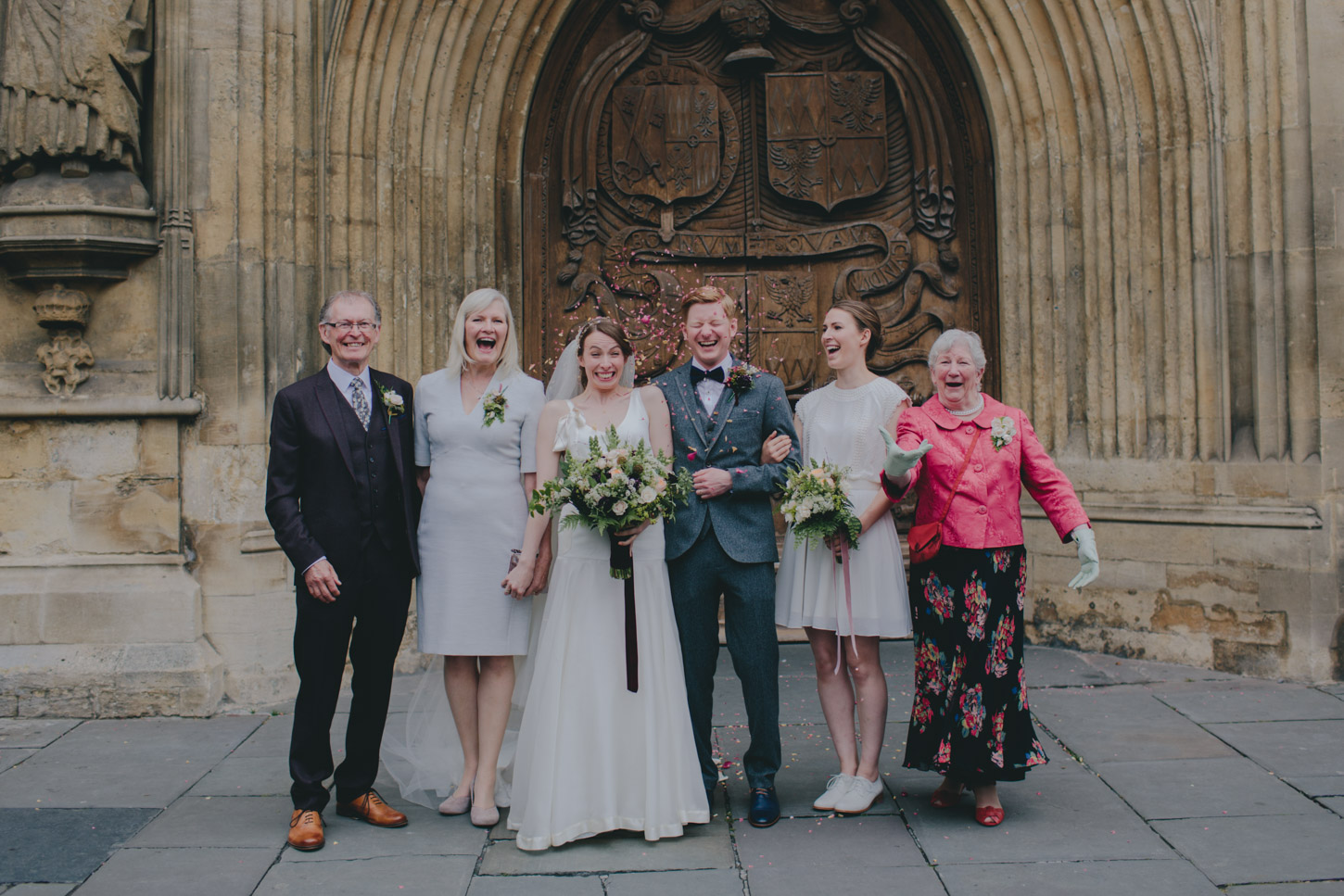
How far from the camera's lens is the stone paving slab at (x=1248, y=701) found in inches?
199

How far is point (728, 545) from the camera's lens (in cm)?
381

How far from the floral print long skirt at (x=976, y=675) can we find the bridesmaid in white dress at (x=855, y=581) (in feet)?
0.57

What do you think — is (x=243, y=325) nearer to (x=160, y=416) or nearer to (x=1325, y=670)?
(x=160, y=416)

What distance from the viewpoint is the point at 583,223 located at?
7.00m

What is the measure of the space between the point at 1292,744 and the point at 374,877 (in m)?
3.85

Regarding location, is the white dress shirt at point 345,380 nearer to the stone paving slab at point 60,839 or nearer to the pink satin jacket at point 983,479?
the stone paving slab at point 60,839

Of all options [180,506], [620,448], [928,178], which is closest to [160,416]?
[180,506]

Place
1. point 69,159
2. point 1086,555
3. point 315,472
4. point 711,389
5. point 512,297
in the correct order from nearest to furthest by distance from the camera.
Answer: point 1086,555 → point 315,472 → point 711,389 → point 69,159 → point 512,297

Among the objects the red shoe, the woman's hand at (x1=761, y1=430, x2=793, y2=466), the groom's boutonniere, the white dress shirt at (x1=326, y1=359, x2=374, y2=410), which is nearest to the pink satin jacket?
the woman's hand at (x1=761, y1=430, x2=793, y2=466)

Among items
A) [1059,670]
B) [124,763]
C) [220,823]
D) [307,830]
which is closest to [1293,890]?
[1059,670]

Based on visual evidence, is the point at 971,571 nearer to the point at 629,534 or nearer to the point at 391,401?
the point at 629,534

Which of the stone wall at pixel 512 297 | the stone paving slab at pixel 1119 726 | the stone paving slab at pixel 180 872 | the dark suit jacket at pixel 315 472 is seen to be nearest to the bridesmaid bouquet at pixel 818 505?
the dark suit jacket at pixel 315 472

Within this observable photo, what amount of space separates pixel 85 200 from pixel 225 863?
3.62 m

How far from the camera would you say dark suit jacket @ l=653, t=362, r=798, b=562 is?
382 cm
